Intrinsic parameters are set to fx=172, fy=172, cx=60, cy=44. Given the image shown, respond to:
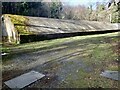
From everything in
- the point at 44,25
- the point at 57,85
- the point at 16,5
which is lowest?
the point at 57,85

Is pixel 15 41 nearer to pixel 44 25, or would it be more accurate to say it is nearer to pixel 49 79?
pixel 44 25

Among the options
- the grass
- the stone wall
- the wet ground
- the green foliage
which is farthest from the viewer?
the green foliage

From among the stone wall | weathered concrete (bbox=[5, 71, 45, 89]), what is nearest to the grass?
the stone wall

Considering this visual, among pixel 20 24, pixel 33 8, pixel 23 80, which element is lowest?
pixel 23 80

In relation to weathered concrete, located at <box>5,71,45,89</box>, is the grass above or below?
above

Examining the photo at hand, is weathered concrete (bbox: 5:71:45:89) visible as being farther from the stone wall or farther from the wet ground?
the stone wall

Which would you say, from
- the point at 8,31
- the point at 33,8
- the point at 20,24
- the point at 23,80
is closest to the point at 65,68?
the point at 23,80

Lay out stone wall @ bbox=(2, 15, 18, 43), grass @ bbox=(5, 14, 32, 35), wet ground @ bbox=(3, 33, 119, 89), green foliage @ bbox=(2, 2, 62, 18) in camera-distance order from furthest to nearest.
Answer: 1. green foliage @ bbox=(2, 2, 62, 18)
2. stone wall @ bbox=(2, 15, 18, 43)
3. grass @ bbox=(5, 14, 32, 35)
4. wet ground @ bbox=(3, 33, 119, 89)

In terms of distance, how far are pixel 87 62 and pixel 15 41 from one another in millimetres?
5160

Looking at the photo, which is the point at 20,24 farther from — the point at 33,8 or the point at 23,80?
the point at 33,8

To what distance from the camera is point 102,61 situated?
4.51 metres

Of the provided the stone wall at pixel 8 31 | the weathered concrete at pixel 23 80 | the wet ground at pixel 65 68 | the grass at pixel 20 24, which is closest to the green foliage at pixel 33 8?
the stone wall at pixel 8 31

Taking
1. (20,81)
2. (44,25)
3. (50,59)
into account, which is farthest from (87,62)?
(44,25)

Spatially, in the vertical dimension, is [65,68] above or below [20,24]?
below
